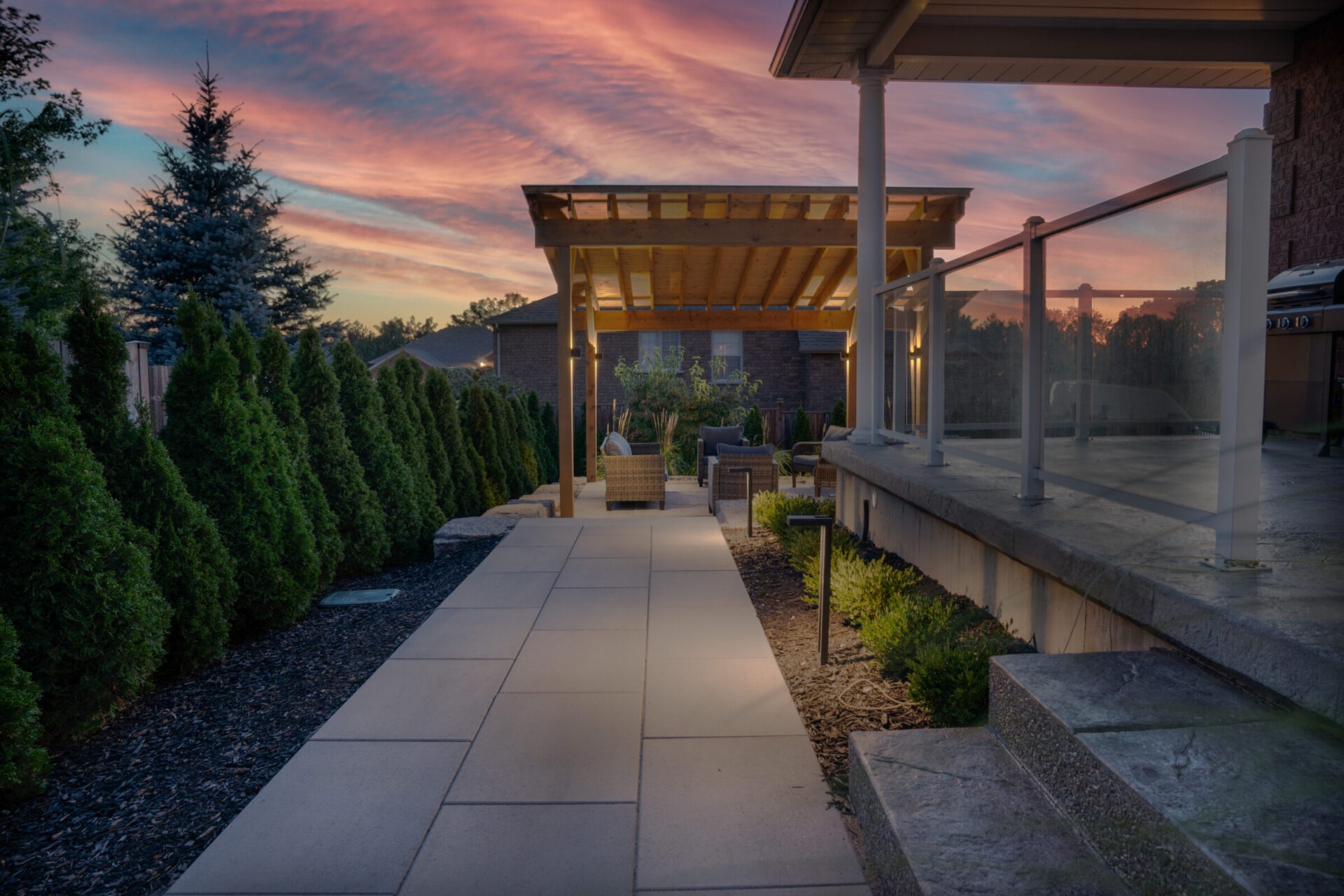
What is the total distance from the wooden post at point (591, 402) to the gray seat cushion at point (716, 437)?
184cm

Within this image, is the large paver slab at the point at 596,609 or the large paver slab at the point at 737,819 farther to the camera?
the large paver slab at the point at 596,609

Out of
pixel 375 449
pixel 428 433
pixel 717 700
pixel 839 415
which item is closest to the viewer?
pixel 717 700

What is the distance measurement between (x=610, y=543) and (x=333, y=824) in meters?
4.14

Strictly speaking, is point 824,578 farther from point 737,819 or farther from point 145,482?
point 145,482

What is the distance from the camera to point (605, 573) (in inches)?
207

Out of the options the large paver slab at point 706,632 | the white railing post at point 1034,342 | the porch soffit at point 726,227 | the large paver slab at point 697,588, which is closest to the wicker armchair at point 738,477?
the porch soffit at point 726,227

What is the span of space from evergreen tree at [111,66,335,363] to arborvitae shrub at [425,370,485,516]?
10.4 m

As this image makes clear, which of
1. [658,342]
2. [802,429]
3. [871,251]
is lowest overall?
[802,429]

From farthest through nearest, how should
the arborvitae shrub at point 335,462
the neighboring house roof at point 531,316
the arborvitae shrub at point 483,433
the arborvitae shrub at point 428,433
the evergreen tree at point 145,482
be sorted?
the neighboring house roof at point 531,316 → the arborvitae shrub at point 483,433 → the arborvitae shrub at point 428,433 → the arborvitae shrub at point 335,462 → the evergreen tree at point 145,482

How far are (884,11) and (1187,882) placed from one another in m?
4.88

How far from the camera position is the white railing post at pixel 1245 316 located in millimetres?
1716

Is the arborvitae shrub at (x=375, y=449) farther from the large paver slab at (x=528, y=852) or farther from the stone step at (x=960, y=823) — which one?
the stone step at (x=960, y=823)

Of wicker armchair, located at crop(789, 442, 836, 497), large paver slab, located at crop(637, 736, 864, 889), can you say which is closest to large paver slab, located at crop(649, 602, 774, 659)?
large paver slab, located at crop(637, 736, 864, 889)

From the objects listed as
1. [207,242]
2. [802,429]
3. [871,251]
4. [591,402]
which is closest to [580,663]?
[871,251]
